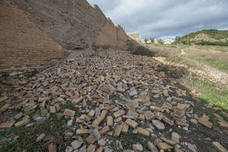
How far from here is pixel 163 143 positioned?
1.20 m

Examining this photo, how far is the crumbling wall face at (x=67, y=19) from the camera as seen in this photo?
2.98m

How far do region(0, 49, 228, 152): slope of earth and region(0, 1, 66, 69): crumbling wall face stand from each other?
1.58 feet

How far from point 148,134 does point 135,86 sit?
1.27 meters

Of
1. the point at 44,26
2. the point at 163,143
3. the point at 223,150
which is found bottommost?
the point at 223,150

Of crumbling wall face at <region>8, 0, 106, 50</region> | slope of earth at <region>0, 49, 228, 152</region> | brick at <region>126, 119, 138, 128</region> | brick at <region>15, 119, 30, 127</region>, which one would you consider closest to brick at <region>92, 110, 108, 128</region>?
slope of earth at <region>0, 49, 228, 152</region>

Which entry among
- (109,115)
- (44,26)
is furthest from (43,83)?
(44,26)

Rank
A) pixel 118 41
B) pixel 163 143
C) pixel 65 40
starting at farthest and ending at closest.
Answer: pixel 118 41 → pixel 65 40 → pixel 163 143

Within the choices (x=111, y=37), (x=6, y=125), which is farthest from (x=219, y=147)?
(x=111, y=37)

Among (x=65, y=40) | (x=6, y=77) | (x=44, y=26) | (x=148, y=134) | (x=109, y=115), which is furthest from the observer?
(x=65, y=40)

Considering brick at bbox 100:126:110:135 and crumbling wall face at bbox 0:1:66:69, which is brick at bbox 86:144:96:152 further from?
crumbling wall face at bbox 0:1:66:69

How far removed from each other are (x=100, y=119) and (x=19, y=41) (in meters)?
2.98

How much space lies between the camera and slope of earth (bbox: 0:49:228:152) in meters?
1.20

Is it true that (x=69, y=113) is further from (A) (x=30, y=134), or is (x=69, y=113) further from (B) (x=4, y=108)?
(B) (x=4, y=108)

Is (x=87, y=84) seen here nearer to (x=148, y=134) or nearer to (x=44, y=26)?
(x=148, y=134)
